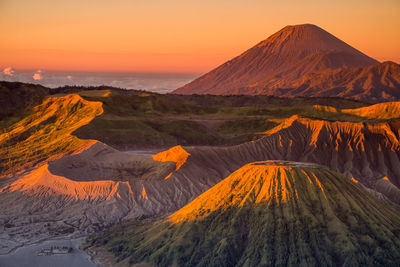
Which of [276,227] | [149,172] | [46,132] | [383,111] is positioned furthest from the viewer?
[383,111]

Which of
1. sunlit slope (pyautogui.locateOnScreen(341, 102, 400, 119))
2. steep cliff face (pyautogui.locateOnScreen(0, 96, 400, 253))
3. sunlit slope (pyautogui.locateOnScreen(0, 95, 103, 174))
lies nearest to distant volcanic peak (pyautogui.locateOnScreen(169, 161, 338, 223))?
steep cliff face (pyautogui.locateOnScreen(0, 96, 400, 253))

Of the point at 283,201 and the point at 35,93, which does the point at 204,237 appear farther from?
the point at 35,93

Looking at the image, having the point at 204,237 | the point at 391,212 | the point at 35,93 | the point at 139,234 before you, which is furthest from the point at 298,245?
the point at 35,93

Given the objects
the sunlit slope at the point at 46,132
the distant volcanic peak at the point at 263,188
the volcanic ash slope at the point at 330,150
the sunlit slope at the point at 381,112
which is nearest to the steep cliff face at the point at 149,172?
the volcanic ash slope at the point at 330,150

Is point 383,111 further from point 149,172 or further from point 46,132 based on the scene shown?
point 46,132

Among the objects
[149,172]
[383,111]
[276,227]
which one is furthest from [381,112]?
[276,227]
